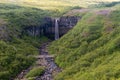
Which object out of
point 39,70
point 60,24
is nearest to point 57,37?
point 60,24

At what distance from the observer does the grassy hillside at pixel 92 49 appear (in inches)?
2489

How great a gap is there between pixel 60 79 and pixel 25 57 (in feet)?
52.1

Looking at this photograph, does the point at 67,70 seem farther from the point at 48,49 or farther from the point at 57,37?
the point at 57,37

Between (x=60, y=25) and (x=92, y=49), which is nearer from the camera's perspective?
(x=92, y=49)

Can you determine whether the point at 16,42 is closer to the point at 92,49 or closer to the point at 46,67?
the point at 46,67

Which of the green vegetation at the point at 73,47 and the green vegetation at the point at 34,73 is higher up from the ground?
the green vegetation at the point at 73,47

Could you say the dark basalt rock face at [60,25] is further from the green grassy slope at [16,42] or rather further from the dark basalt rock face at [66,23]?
the green grassy slope at [16,42]

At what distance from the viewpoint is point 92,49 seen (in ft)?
256

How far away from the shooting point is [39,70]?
233ft

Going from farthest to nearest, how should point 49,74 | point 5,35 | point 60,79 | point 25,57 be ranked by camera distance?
point 5,35, point 25,57, point 49,74, point 60,79

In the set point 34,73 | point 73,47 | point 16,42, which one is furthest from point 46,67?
point 16,42

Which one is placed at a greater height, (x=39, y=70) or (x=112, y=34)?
(x=112, y=34)

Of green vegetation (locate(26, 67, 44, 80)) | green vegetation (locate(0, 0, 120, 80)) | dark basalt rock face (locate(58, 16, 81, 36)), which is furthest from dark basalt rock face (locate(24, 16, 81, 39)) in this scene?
green vegetation (locate(26, 67, 44, 80))

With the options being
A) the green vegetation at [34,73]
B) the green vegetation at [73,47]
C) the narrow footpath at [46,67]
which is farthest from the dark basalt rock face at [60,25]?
the green vegetation at [34,73]
